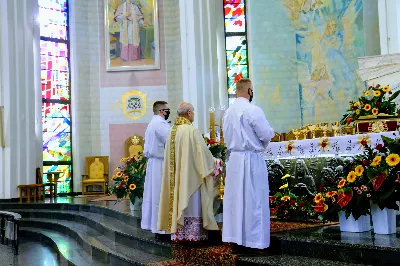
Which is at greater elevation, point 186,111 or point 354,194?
point 186,111

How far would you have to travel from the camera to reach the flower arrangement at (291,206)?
691cm

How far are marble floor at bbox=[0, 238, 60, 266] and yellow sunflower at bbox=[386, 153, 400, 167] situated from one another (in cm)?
517

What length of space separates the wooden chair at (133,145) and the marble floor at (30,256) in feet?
21.1

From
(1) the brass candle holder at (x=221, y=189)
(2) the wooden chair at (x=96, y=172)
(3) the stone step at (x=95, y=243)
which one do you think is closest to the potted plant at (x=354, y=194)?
(3) the stone step at (x=95, y=243)

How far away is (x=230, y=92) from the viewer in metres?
16.2

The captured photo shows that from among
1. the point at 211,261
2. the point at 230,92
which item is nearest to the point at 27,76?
the point at 230,92

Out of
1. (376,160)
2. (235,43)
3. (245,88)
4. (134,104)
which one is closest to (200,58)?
(235,43)

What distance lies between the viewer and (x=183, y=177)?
20.8 ft

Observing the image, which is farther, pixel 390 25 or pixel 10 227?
pixel 390 25

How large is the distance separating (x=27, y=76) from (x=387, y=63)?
383 inches

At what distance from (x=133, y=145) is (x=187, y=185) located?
10662 mm

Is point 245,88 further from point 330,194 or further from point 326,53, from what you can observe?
point 326,53

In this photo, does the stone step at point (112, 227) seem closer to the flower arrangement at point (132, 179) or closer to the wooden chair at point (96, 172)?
the flower arrangement at point (132, 179)

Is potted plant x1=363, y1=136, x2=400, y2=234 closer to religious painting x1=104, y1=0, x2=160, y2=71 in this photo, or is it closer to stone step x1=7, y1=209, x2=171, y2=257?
stone step x1=7, y1=209, x2=171, y2=257
